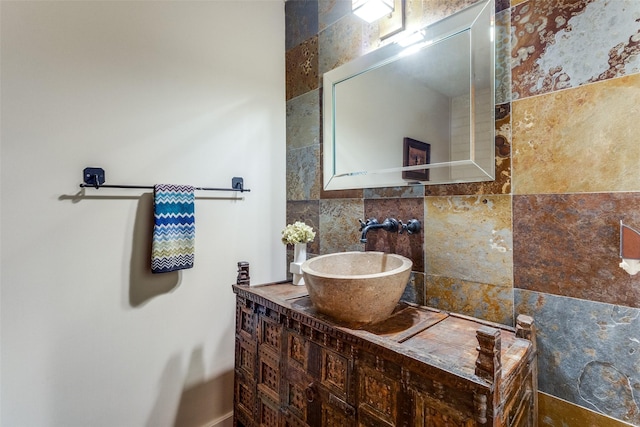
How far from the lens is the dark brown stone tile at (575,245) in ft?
2.77

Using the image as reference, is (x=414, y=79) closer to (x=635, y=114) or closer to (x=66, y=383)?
(x=635, y=114)

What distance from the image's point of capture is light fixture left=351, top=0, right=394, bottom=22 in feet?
4.34

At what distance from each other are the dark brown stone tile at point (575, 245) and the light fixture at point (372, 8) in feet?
3.29

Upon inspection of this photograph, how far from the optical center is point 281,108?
6.48ft

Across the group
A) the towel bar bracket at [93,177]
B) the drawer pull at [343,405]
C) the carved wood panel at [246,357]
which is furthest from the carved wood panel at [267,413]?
the towel bar bracket at [93,177]

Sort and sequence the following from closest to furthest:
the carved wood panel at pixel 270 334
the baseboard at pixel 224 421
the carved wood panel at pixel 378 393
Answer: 1. the carved wood panel at pixel 378 393
2. the carved wood panel at pixel 270 334
3. the baseboard at pixel 224 421

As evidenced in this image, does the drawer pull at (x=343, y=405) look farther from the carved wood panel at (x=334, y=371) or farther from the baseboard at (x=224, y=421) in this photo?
the baseboard at (x=224, y=421)

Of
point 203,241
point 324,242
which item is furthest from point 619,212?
point 203,241

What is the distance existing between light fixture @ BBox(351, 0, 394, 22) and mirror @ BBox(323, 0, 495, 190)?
14cm

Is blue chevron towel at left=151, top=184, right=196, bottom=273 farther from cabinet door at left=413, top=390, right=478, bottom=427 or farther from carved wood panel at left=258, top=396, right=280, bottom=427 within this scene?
cabinet door at left=413, top=390, right=478, bottom=427

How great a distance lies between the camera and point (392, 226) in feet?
4.38

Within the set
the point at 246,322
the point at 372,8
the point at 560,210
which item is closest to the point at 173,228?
the point at 246,322

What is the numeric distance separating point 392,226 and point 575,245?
62 centimetres

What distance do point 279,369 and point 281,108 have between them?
154cm
